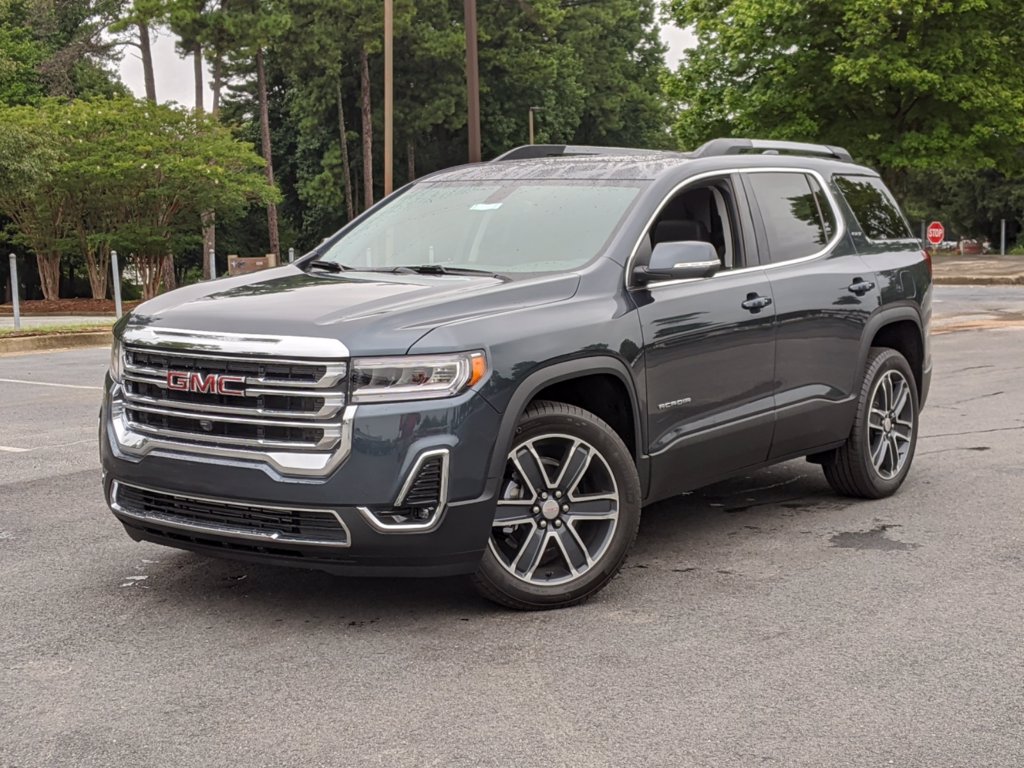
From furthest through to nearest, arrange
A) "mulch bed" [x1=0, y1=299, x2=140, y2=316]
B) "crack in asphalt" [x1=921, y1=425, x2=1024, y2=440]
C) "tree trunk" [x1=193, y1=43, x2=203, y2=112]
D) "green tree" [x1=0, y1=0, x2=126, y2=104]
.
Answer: "green tree" [x1=0, y1=0, x2=126, y2=104] → "tree trunk" [x1=193, y1=43, x2=203, y2=112] → "mulch bed" [x1=0, y1=299, x2=140, y2=316] → "crack in asphalt" [x1=921, y1=425, x2=1024, y2=440]

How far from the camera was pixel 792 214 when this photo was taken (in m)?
6.62

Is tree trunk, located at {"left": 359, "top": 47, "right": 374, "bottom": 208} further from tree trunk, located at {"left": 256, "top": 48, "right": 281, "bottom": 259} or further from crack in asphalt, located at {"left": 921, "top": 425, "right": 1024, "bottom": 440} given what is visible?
crack in asphalt, located at {"left": 921, "top": 425, "right": 1024, "bottom": 440}

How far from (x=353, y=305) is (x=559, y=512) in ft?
3.71

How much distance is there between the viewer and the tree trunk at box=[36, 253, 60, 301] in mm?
37719

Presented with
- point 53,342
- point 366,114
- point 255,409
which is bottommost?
point 53,342

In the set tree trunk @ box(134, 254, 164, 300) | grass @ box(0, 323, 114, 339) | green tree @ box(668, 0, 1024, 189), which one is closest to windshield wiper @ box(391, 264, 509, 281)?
grass @ box(0, 323, 114, 339)

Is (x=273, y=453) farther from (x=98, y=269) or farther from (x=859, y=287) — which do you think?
(x=98, y=269)

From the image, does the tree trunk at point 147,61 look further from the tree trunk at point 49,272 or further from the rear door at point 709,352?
the rear door at point 709,352

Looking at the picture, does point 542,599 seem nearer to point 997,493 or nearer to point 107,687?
point 107,687

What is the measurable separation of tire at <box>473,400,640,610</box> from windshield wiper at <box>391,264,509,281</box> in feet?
2.38

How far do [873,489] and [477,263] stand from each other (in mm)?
2740

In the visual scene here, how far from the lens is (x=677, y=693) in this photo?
4078 mm

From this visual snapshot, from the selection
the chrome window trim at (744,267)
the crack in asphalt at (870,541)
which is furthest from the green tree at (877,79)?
the crack in asphalt at (870,541)

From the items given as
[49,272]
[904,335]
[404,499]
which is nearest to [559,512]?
[404,499]
